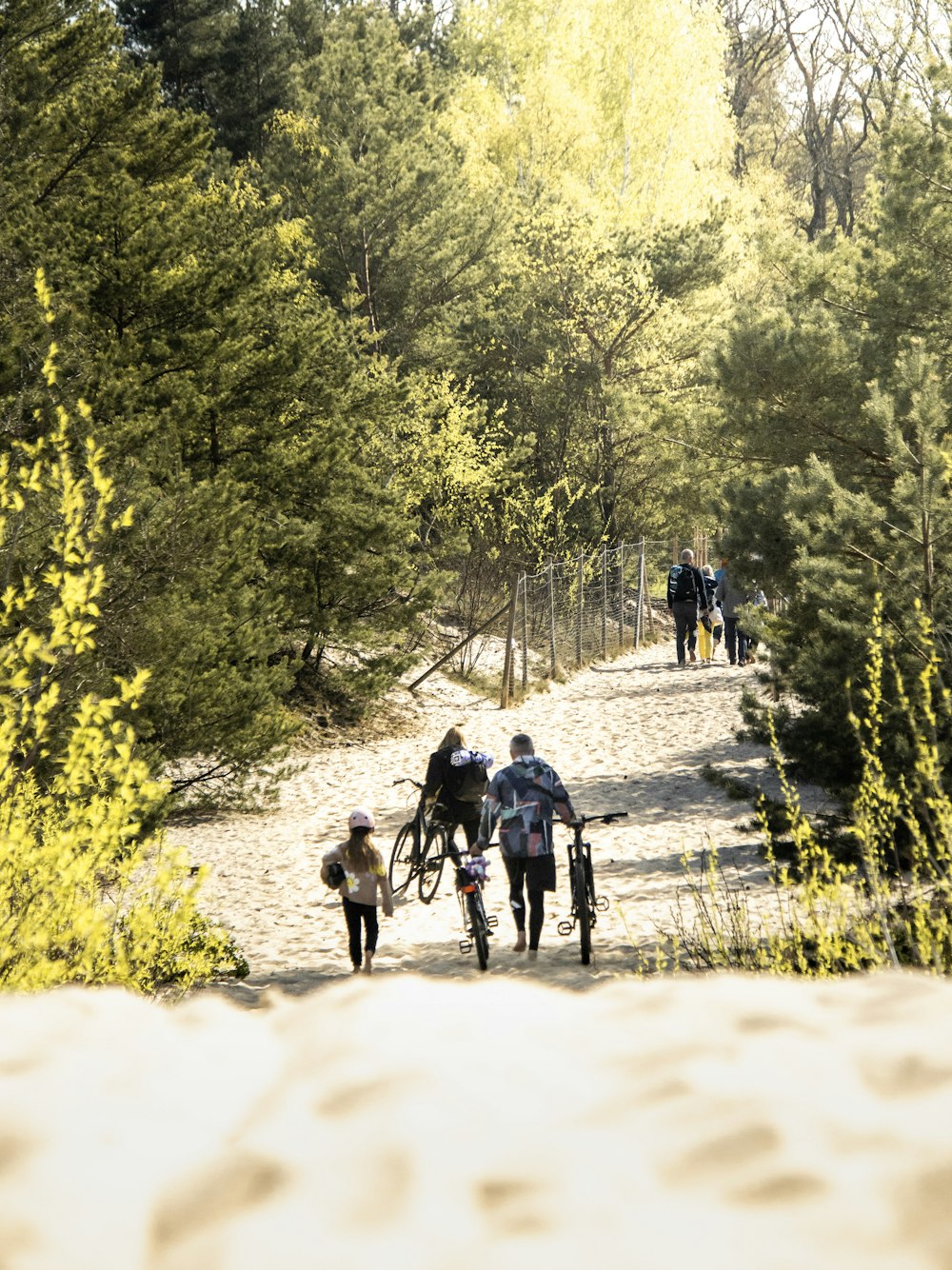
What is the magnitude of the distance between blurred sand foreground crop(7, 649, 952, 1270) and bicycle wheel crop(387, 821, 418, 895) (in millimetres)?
7541

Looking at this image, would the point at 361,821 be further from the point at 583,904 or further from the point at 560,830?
the point at 560,830

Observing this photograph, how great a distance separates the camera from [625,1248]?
1837mm

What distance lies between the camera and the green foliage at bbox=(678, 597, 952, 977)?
180 inches

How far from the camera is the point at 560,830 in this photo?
1288cm

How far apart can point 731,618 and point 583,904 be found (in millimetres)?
13234

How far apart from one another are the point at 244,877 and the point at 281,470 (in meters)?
5.66

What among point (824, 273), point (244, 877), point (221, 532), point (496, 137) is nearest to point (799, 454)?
point (824, 273)

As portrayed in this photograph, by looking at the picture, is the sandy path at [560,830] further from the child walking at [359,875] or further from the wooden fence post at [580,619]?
the wooden fence post at [580,619]

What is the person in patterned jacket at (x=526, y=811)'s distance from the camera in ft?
27.0

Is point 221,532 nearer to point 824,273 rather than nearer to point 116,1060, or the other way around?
point 824,273

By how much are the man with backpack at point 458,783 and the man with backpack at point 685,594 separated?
11.9m

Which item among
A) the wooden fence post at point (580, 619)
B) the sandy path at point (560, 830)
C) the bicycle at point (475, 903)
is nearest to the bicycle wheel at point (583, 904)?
the sandy path at point (560, 830)

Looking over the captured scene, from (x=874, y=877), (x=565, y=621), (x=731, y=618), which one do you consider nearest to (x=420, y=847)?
(x=874, y=877)

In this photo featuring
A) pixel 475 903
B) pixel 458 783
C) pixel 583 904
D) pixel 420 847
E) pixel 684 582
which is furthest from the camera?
pixel 684 582
